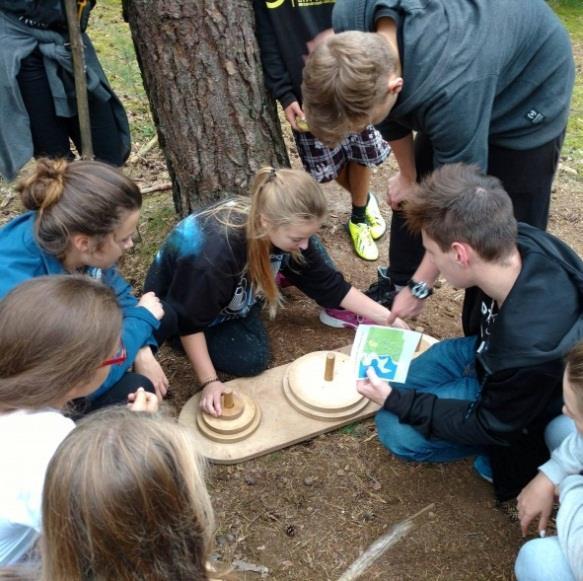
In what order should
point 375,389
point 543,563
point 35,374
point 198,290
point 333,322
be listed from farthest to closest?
1. point 333,322
2. point 198,290
3. point 375,389
4. point 543,563
5. point 35,374

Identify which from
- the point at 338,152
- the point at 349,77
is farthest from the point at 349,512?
the point at 338,152

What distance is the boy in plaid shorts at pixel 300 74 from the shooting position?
2791mm

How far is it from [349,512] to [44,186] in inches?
61.4

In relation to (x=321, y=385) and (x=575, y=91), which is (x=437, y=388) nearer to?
(x=321, y=385)

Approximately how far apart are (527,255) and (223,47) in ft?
5.24

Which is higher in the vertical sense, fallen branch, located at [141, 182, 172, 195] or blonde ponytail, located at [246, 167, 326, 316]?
blonde ponytail, located at [246, 167, 326, 316]

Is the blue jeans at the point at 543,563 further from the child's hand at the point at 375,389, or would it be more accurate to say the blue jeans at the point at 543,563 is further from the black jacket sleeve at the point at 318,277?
the black jacket sleeve at the point at 318,277

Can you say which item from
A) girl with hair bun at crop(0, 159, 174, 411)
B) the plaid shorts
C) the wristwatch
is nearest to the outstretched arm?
girl with hair bun at crop(0, 159, 174, 411)

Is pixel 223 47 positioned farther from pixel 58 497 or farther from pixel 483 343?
pixel 58 497

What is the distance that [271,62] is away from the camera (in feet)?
9.44

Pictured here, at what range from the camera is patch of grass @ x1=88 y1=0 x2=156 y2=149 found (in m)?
4.88

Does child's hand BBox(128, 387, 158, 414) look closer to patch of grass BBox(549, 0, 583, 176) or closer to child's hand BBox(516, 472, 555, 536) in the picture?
child's hand BBox(516, 472, 555, 536)

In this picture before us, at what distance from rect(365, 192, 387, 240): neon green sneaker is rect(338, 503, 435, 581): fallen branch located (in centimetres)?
173

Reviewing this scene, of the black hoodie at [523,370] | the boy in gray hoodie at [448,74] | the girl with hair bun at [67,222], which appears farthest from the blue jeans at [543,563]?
the girl with hair bun at [67,222]
